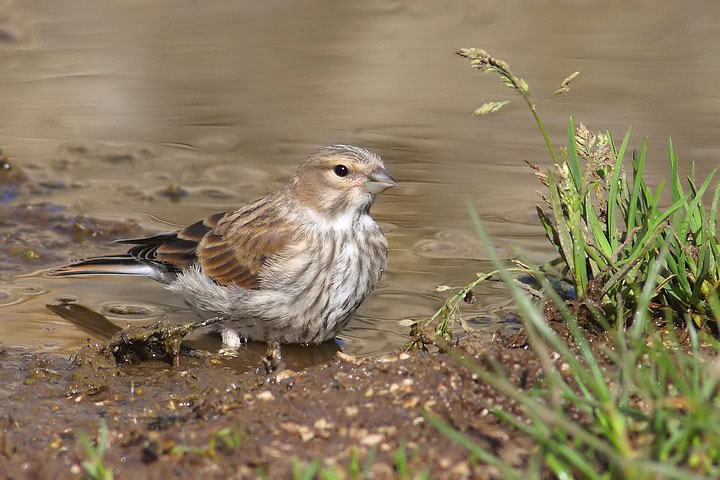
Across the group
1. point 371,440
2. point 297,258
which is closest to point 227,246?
point 297,258

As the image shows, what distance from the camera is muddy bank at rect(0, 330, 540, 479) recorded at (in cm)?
308

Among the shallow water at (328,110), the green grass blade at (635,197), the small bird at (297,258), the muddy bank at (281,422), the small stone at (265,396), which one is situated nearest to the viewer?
the muddy bank at (281,422)

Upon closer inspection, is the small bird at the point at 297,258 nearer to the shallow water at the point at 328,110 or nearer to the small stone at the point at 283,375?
the shallow water at the point at 328,110

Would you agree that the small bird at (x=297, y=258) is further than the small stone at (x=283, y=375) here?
Yes

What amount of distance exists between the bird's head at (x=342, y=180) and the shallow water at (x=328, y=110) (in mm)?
758

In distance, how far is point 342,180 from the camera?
18.7 ft

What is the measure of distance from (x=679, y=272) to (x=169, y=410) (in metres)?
2.31

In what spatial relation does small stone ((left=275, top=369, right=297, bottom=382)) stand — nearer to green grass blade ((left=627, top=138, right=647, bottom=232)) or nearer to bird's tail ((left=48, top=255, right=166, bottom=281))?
green grass blade ((left=627, top=138, right=647, bottom=232))

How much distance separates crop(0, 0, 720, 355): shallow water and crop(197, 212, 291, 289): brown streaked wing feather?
626 millimetres

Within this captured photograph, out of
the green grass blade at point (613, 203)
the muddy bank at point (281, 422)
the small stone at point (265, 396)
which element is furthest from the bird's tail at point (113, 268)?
the green grass blade at point (613, 203)

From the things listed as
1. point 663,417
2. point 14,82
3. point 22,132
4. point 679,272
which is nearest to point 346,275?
point 679,272

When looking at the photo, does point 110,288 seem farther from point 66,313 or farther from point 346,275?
point 346,275

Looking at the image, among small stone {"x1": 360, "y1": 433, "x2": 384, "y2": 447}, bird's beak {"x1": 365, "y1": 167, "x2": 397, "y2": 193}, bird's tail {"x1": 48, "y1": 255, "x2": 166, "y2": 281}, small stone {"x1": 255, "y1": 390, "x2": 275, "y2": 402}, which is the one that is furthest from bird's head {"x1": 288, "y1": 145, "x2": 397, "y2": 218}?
small stone {"x1": 360, "y1": 433, "x2": 384, "y2": 447}

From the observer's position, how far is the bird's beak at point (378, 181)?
559 centimetres
